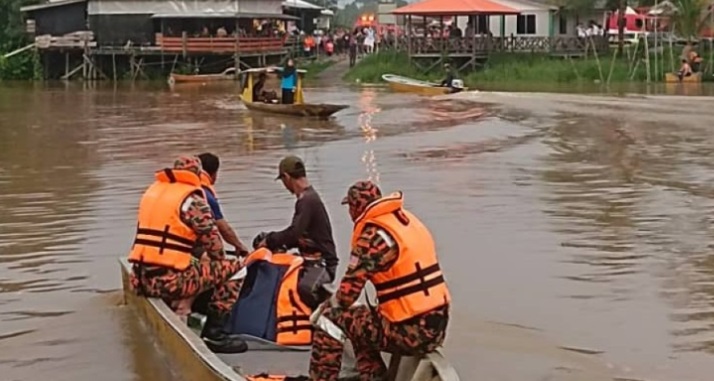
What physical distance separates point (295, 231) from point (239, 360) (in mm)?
1059

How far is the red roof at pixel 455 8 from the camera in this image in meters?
49.5

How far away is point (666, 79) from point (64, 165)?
29023 millimetres

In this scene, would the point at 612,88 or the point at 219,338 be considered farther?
the point at 612,88

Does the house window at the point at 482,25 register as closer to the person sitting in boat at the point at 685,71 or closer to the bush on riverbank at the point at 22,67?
the person sitting in boat at the point at 685,71

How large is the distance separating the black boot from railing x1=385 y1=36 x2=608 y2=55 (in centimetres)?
Result: 4277

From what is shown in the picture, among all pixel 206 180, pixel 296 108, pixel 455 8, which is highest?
pixel 455 8

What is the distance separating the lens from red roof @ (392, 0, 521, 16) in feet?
162

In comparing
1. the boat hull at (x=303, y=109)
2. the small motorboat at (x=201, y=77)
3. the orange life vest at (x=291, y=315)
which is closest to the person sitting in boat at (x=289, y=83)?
the boat hull at (x=303, y=109)

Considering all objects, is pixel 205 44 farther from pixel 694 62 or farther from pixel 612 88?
pixel 694 62

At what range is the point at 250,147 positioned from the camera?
82.1 ft

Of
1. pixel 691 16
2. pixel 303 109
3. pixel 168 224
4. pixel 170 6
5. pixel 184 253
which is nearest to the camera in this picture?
pixel 168 224

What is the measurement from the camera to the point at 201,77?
165 ft

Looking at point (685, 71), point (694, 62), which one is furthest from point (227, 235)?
point (694, 62)

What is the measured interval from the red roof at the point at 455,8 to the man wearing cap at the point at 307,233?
40958mm
